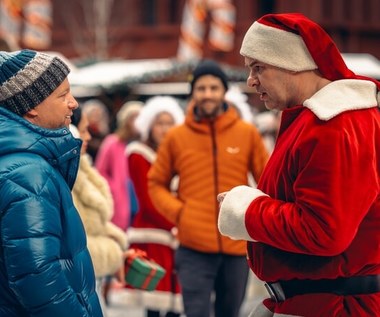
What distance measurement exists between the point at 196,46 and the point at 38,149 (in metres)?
34.4

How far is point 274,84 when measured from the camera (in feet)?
12.6

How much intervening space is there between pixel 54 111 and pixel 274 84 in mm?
871

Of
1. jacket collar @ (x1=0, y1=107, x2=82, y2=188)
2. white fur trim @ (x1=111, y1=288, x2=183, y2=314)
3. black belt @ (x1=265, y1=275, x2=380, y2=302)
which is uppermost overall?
jacket collar @ (x1=0, y1=107, x2=82, y2=188)

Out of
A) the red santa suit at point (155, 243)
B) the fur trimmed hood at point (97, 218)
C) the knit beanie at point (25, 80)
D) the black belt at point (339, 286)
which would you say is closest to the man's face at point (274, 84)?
the black belt at point (339, 286)

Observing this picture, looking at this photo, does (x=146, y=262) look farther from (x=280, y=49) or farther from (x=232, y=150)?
Result: (x=280, y=49)

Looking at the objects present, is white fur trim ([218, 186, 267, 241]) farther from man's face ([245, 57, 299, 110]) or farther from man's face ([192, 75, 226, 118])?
man's face ([192, 75, 226, 118])

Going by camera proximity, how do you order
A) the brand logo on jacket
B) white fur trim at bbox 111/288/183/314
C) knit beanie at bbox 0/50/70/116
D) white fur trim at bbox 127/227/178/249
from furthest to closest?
white fur trim at bbox 127/227/178/249 → white fur trim at bbox 111/288/183/314 → the brand logo on jacket → knit beanie at bbox 0/50/70/116

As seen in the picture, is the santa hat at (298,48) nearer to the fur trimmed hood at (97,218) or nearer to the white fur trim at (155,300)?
the fur trimmed hood at (97,218)

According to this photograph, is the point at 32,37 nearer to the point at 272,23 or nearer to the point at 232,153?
the point at 232,153

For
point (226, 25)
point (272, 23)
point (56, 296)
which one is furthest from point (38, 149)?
point (226, 25)

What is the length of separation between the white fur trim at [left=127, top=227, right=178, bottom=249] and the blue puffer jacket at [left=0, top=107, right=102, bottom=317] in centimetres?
381

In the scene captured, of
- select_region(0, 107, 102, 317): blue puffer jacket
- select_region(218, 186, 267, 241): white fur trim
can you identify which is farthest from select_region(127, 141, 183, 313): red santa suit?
select_region(218, 186, 267, 241): white fur trim

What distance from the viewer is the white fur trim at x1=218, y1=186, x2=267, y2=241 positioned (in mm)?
3787

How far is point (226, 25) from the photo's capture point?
37.3 m
